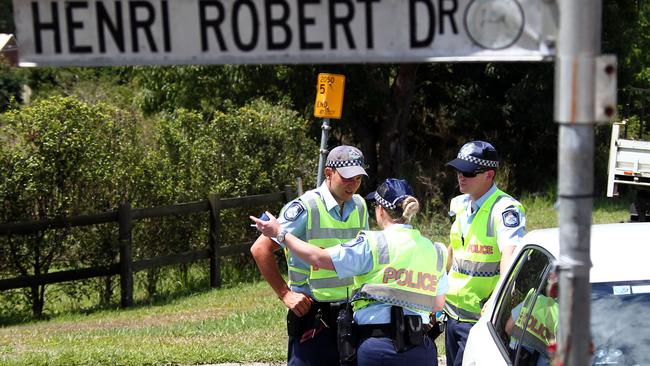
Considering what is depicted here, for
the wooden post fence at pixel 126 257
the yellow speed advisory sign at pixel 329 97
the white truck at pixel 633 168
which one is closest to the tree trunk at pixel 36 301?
the wooden post fence at pixel 126 257

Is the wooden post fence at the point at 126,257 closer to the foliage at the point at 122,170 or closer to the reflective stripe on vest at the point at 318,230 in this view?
the foliage at the point at 122,170

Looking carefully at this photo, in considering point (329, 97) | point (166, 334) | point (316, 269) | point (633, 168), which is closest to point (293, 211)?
point (316, 269)

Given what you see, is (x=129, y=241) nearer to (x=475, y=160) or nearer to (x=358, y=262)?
(x=475, y=160)

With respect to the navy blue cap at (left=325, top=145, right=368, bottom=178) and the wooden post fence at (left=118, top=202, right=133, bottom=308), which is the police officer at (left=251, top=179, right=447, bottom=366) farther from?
the wooden post fence at (left=118, top=202, right=133, bottom=308)

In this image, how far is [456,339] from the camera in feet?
20.8

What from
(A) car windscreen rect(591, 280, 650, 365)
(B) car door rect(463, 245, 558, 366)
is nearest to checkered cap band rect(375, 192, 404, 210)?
(B) car door rect(463, 245, 558, 366)

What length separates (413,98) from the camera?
2767cm

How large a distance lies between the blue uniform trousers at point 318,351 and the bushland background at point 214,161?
2.31 m

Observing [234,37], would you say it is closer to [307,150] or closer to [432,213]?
[307,150]

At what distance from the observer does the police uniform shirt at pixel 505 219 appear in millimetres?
6059

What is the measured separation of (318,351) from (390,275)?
2.36 feet

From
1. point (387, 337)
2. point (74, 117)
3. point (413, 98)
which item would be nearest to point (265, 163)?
point (74, 117)

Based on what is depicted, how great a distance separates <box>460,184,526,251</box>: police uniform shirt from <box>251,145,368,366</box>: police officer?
751 millimetres

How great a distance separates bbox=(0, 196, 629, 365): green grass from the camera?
30.1 ft
